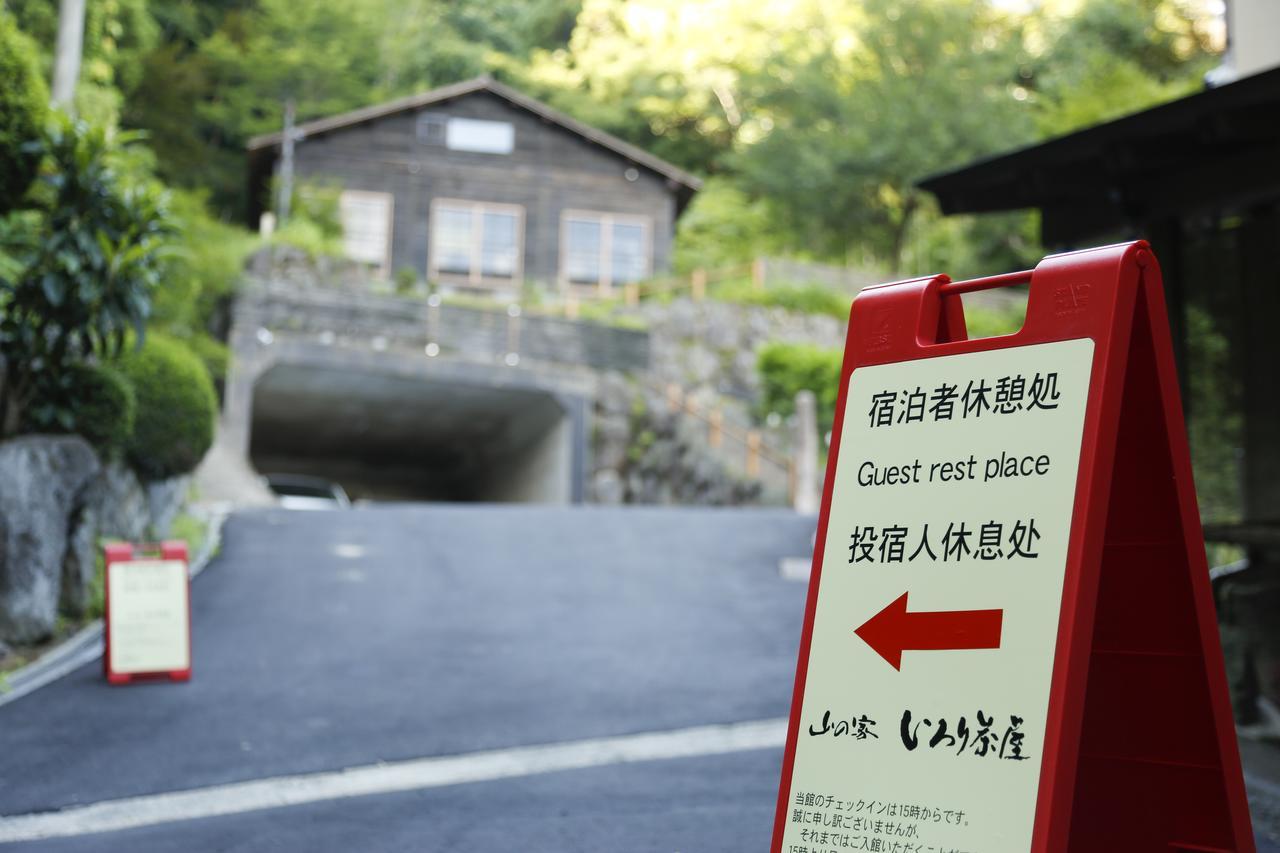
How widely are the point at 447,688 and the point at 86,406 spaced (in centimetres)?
359

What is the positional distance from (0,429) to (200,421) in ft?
6.65

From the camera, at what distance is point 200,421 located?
1050 centimetres

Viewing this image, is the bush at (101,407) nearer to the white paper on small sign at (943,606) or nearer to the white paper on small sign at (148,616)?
the white paper on small sign at (148,616)

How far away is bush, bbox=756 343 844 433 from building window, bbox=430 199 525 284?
7.78 metres

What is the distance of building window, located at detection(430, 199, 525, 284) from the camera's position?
2931cm

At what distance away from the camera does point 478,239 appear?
29453 millimetres

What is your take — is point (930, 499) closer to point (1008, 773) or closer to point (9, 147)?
point (1008, 773)

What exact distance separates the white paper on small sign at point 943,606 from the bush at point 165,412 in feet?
27.0

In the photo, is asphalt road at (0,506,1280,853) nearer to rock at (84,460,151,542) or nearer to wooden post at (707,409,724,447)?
rock at (84,460,151,542)

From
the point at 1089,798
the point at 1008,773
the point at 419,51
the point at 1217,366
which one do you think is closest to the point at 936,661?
the point at 1008,773

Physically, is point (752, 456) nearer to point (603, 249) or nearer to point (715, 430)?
point (715, 430)

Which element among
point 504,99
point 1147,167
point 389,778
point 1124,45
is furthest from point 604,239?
point 389,778

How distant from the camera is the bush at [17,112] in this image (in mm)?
8438

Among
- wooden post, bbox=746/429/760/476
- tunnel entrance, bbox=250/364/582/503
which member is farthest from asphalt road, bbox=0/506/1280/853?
tunnel entrance, bbox=250/364/582/503
